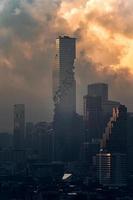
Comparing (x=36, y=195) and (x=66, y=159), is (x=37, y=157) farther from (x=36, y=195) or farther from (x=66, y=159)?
(x=36, y=195)

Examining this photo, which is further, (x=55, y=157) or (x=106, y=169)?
(x=55, y=157)

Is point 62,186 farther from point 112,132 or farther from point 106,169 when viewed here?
point 112,132

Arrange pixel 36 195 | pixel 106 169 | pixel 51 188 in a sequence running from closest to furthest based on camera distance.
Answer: pixel 36 195, pixel 51 188, pixel 106 169

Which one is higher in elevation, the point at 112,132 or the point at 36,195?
the point at 112,132

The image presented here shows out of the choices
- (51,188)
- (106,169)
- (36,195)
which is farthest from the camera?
(106,169)

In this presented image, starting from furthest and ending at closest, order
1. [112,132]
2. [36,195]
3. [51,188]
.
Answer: [112,132] < [51,188] < [36,195]

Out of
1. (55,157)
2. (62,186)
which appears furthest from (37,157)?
(62,186)

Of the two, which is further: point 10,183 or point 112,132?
point 112,132

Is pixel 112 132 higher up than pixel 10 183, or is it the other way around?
pixel 112 132

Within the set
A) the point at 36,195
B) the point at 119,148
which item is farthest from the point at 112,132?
the point at 36,195
